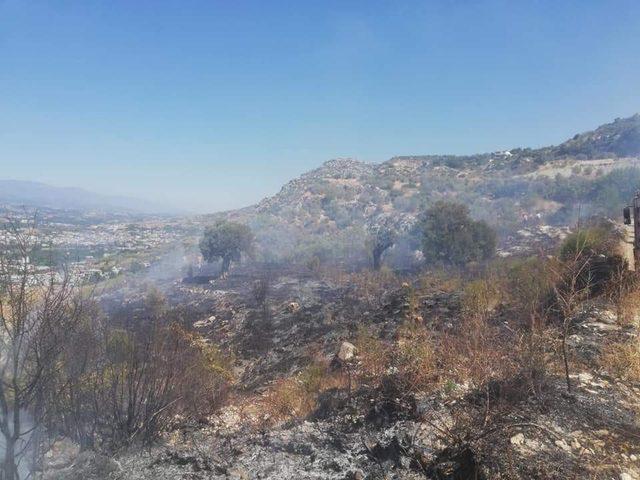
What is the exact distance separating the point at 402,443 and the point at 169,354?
3.20 m

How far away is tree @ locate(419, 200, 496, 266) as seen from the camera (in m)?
20.4

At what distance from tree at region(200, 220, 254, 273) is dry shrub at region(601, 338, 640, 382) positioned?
23.8 m

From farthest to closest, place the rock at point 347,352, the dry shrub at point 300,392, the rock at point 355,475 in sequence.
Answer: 1. the rock at point 347,352
2. the dry shrub at point 300,392
3. the rock at point 355,475

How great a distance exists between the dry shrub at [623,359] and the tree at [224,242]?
78.1ft

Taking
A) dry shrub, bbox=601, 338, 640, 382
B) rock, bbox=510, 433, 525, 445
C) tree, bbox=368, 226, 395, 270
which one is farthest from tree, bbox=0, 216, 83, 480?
tree, bbox=368, 226, 395, 270

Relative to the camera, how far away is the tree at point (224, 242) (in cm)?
2727

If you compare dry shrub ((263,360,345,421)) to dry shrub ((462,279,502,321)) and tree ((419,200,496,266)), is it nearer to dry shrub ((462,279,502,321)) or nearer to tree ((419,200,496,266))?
dry shrub ((462,279,502,321))

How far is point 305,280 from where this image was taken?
21188mm

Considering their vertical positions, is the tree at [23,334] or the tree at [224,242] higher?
the tree at [23,334]

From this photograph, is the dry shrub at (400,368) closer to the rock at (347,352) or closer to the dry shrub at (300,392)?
the rock at (347,352)

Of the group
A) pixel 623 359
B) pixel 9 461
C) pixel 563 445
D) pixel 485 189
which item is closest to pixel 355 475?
pixel 563 445

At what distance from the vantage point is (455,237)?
810 inches

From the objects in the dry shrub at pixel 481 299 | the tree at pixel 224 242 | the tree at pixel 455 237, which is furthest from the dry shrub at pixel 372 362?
the tree at pixel 224 242

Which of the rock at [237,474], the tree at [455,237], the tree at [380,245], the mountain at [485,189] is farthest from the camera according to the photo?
the mountain at [485,189]
